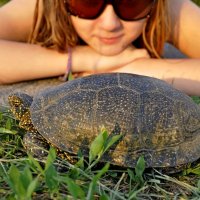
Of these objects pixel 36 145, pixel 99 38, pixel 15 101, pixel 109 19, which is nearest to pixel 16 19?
pixel 99 38

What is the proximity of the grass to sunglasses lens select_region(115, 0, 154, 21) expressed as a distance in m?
1.20

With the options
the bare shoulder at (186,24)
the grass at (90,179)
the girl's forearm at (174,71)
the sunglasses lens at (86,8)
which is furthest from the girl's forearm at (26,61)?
the grass at (90,179)

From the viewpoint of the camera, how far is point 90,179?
157cm

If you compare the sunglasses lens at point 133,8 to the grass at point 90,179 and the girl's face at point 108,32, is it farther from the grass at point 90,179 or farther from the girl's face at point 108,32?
the grass at point 90,179

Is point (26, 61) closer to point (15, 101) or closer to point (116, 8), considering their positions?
point (116, 8)

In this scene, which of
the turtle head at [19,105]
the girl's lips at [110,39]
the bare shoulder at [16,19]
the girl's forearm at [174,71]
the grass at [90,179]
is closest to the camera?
the grass at [90,179]

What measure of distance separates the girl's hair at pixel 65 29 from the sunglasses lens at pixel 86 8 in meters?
0.11

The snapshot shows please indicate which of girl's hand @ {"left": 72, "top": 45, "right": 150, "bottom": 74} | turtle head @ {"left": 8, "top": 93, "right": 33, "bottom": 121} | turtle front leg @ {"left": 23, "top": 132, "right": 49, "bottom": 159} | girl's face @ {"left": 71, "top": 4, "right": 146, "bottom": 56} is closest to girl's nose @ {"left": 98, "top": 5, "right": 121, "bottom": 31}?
girl's face @ {"left": 71, "top": 4, "right": 146, "bottom": 56}

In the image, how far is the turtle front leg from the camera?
5.74ft

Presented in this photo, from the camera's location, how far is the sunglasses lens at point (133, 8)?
2680 millimetres

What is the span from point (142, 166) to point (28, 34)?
80.3 inches

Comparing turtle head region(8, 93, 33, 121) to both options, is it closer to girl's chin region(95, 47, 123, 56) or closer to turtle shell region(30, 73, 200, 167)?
turtle shell region(30, 73, 200, 167)

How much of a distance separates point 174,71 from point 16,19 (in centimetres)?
125

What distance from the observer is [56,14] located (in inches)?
117
